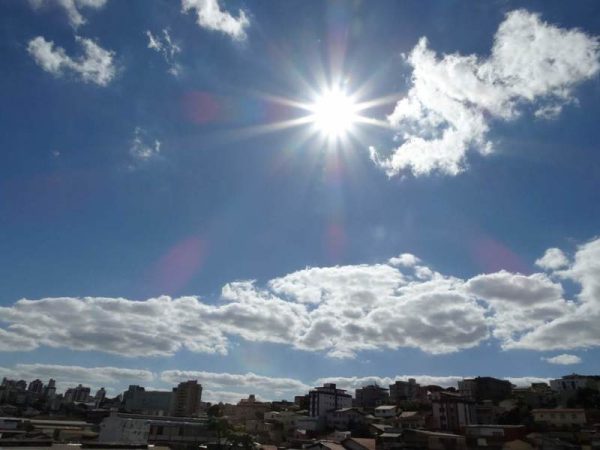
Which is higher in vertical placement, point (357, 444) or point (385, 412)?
point (385, 412)

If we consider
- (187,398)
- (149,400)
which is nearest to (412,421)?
(187,398)

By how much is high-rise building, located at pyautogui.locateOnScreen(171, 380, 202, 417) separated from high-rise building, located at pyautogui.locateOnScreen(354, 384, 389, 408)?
60876mm

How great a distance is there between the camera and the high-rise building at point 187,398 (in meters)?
168

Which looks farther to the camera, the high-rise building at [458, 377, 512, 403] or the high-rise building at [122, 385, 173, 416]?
the high-rise building at [122, 385, 173, 416]

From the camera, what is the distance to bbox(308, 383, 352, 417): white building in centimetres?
10081

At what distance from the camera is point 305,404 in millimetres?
128000

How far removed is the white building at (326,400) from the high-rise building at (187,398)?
7561 centimetres

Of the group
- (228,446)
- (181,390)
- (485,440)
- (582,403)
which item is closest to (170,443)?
(228,446)

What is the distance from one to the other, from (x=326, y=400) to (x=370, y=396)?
165 ft

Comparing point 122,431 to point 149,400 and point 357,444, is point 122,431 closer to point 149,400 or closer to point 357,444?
point 357,444

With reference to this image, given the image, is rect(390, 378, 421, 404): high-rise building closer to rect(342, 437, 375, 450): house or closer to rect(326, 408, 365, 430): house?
rect(326, 408, 365, 430): house

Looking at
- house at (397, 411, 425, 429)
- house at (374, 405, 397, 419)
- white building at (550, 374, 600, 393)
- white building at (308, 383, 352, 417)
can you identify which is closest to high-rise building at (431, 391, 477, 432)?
house at (397, 411, 425, 429)

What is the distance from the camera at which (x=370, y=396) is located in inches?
5866

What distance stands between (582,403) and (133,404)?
153 m
